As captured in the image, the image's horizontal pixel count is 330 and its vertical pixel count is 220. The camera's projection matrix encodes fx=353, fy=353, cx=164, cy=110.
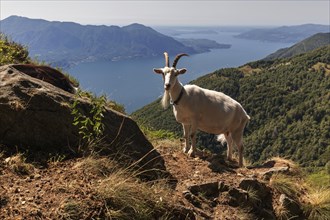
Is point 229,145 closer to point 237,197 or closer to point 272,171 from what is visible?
point 272,171

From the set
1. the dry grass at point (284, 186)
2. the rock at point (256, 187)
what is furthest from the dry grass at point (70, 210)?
the dry grass at point (284, 186)

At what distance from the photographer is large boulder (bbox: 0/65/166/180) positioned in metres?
5.48

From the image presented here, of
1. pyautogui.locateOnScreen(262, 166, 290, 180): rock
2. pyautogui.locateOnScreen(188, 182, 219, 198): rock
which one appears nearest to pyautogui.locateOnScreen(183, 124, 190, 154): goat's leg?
pyautogui.locateOnScreen(262, 166, 290, 180): rock

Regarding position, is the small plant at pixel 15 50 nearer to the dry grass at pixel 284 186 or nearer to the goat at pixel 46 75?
the goat at pixel 46 75

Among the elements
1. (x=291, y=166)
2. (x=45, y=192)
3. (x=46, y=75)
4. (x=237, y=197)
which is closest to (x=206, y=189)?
(x=237, y=197)

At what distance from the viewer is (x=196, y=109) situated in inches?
378

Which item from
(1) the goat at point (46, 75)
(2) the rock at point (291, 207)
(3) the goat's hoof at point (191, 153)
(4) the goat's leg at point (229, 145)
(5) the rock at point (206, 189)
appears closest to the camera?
(5) the rock at point (206, 189)

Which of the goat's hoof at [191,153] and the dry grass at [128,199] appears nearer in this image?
the dry grass at [128,199]

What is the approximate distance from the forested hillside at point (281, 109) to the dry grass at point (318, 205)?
281 ft

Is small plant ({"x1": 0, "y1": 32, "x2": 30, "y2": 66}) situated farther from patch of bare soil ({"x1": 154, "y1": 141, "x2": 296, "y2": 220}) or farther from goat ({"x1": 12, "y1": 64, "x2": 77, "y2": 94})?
patch of bare soil ({"x1": 154, "y1": 141, "x2": 296, "y2": 220})

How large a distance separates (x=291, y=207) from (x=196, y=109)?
350 cm

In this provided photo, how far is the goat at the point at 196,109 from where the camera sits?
9.53 metres

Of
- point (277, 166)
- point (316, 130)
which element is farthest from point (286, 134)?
point (277, 166)

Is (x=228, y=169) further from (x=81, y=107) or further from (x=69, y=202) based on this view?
(x=69, y=202)
